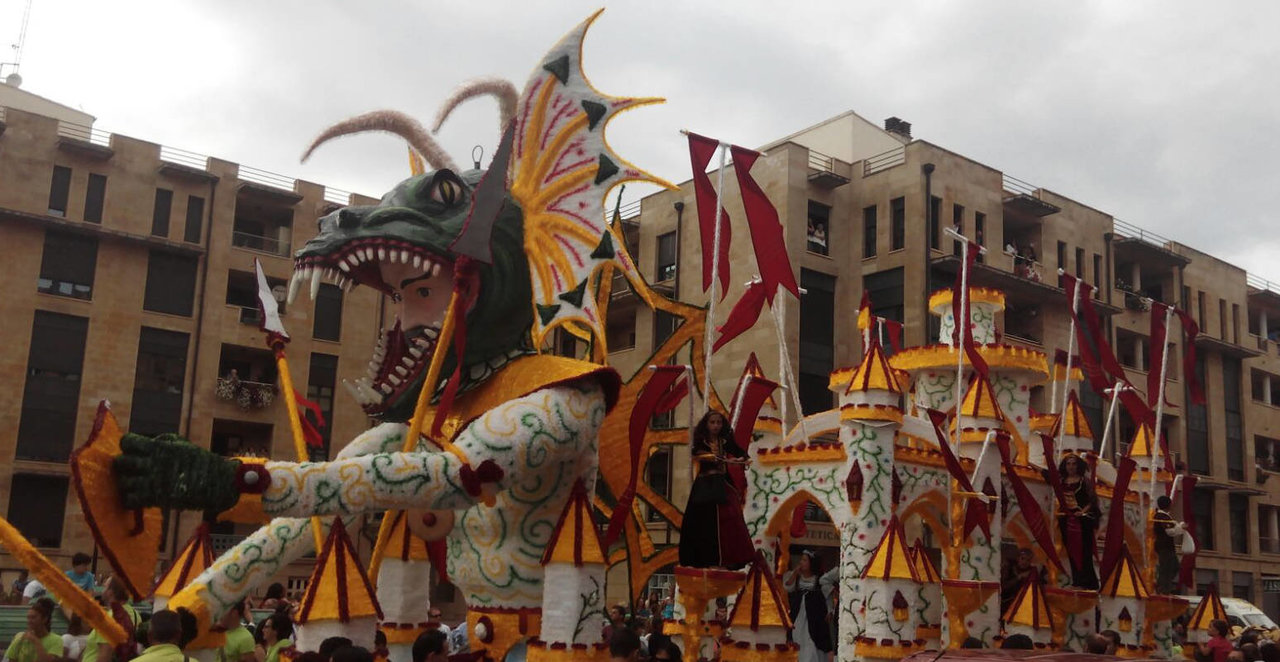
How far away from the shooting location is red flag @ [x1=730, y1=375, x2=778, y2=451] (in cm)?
780

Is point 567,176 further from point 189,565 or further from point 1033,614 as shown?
point 1033,614

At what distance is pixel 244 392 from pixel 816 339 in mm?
13737

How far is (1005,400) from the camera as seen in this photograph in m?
15.1

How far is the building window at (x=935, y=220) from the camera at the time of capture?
2736cm

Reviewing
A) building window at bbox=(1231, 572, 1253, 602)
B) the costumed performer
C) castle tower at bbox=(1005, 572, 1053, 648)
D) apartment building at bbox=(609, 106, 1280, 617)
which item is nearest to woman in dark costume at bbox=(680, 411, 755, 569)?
the costumed performer

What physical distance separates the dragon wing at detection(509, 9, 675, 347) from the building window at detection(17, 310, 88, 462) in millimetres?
22847

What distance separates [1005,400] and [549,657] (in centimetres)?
1081

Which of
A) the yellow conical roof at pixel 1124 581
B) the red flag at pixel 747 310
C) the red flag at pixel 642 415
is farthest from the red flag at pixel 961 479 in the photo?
the red flag at pixel 642 415

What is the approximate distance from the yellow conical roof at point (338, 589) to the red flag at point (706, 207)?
10.7 feet

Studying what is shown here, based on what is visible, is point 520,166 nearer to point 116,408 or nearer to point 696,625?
point 696,625

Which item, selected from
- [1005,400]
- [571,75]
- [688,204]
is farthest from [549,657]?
[688,204]

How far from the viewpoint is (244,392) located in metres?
28.4

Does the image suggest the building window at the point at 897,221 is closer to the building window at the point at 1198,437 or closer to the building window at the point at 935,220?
the building window at the point at 935,220

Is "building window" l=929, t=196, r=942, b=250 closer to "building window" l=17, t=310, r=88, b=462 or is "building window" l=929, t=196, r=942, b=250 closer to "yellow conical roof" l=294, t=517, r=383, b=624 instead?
"building window" l=17, t=310, r=88, b=462
